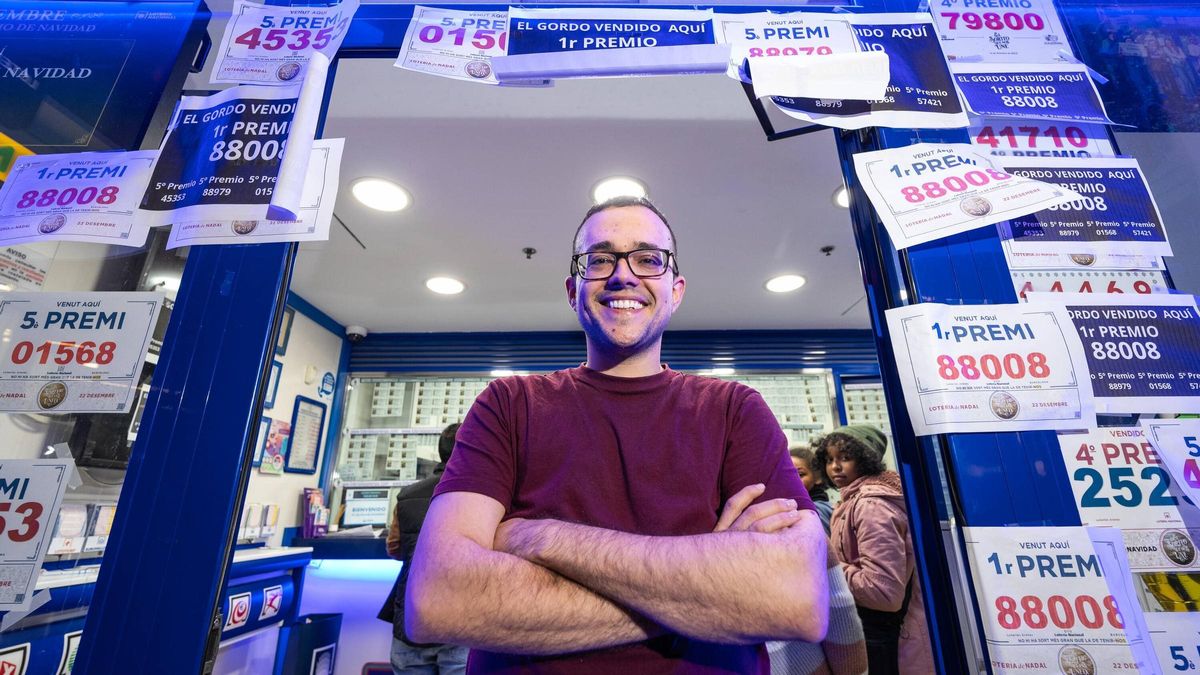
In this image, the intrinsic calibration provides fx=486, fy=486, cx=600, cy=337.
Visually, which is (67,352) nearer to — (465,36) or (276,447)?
(465,36)

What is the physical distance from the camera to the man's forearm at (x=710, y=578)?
734mm

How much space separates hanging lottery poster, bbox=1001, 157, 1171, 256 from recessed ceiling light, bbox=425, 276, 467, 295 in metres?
3.21

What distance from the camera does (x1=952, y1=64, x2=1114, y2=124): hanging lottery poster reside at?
118 centimetres

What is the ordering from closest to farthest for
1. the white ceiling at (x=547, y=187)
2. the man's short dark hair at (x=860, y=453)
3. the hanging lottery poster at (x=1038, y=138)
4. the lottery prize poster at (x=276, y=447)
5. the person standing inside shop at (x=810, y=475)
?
1. the hanging lottery poster at (x=1038, y=138)
2. the white ceiling at (x=547, y=187)
3. the man's short dark hair at (x=860, y=453)
4. the person standing inside shop at (x=810, y=475)
5. the lottery prize poster at (x=276, y=447)

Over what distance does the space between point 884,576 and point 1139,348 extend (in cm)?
119

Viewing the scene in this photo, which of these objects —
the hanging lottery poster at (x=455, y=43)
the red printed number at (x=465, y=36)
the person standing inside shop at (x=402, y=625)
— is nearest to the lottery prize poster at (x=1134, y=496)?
the hanging lottery poster at (x=455, y=43)

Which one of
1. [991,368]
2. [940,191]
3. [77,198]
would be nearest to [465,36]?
[77,198]

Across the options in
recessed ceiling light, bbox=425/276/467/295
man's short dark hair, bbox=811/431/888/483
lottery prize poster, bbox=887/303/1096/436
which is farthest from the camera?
recessed ceiling light, bbox=425/276/467/295

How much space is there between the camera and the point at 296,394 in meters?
3.83

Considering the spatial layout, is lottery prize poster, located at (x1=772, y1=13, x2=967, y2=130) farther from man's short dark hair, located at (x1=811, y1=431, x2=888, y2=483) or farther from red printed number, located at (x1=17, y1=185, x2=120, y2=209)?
red printed number, located at (x1=17, y1=185, x2=120, y2=209)

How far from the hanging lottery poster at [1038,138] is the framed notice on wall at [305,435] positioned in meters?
4.36

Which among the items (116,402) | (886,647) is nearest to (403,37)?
(116,402)

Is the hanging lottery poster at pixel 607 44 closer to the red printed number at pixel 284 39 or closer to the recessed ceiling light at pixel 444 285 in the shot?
the red printed number at pixel 284 39

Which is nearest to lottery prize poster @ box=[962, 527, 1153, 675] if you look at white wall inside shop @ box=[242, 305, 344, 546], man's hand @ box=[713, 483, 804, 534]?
man's hand @ box=[713, 483, 804, 534]
